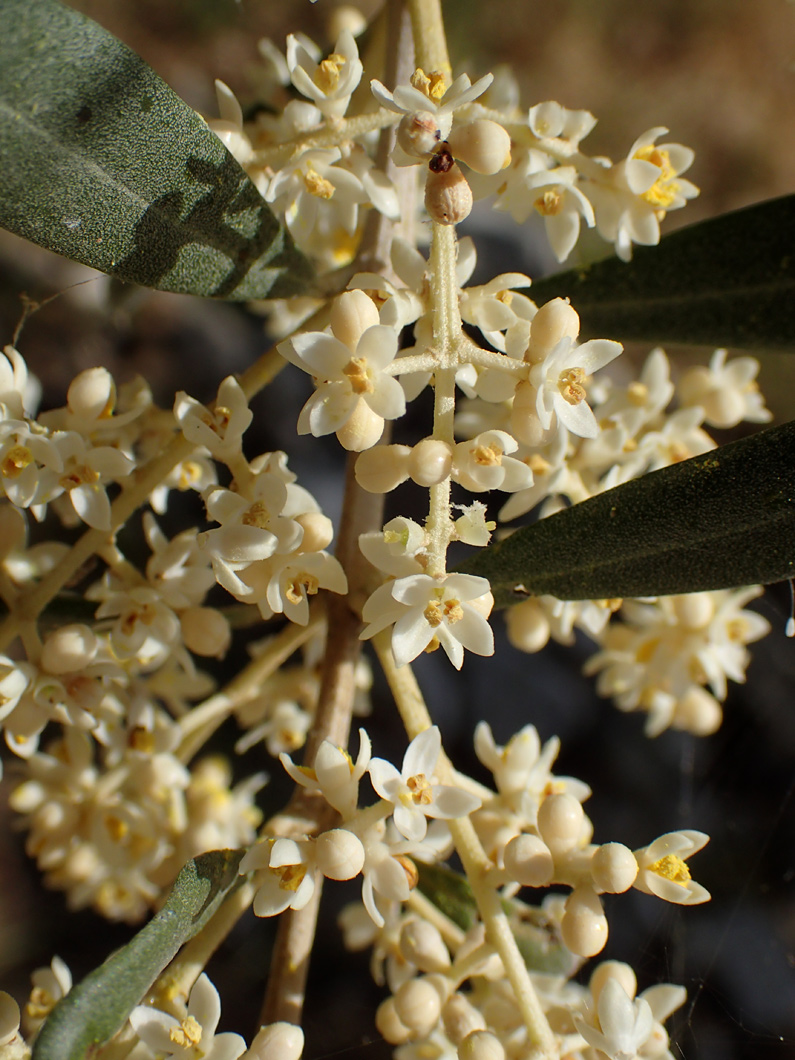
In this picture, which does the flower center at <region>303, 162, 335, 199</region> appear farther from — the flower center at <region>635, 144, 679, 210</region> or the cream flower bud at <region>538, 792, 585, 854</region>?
the cream flower bud at <region>538, 792, 585, 854</region>

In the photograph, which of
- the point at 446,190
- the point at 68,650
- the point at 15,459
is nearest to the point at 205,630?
the point at 68,650

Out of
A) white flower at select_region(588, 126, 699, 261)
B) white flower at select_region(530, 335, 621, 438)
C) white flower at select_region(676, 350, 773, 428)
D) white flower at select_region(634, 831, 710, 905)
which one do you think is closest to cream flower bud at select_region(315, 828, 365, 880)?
white flower at select_region(634, 831, 710, 905)

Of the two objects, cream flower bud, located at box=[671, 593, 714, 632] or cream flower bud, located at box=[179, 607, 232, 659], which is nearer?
cream flower bud, located at box=[179, 607, 232, 659]

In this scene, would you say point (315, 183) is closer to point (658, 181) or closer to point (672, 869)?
point (658, 181)

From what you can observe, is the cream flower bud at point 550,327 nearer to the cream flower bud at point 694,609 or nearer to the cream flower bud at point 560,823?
the cream flower bud at point 560,823

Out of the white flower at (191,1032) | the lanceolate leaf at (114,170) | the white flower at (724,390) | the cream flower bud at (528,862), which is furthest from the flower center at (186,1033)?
the white flower at (724,390)

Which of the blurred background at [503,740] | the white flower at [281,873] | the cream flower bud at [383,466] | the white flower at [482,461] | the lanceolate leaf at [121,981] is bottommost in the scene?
the blurred background at [503,740]
